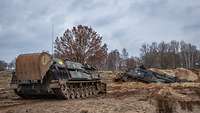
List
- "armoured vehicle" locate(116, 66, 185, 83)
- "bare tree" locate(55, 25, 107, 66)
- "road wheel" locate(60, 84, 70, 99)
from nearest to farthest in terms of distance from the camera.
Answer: "road wheel" locate(60, 84, 70, 99) < "armoured vehicle" locate(116, 66, 185, 83) < "bare tree" locate(55, 25, 107, 66)

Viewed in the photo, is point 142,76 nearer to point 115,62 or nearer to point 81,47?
point 81,47

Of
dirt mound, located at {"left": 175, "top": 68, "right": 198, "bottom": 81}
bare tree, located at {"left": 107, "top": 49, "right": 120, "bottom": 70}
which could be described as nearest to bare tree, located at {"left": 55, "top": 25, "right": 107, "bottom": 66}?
dirt mound, located at {"left": 175, "top": 68, "right": 198, "bottom": 81}

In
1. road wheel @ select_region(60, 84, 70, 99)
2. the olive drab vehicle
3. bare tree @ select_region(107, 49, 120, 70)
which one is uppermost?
bare tree @ select_region(107, 49, 120, 70)

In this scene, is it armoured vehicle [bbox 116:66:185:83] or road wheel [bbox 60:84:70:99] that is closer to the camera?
road wheel [bbox 60:84:70:99]

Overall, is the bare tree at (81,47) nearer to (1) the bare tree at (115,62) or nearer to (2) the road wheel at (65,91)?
(2) the road wheel at (65,91)

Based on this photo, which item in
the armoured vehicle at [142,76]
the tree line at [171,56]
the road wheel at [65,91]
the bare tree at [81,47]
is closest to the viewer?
the road wheel at [65,91]

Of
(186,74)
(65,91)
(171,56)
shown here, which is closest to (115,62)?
(171,56)

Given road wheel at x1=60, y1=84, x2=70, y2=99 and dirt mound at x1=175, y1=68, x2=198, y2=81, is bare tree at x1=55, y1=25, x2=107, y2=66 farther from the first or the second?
road wheel at x1=60, y1=84, x2=70, y2=99

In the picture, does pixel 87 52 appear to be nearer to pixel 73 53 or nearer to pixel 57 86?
pixel 73 53

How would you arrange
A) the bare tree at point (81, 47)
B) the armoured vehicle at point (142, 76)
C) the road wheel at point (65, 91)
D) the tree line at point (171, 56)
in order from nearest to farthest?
the road wheel at point (65, 91) → the armoured vehicle at point (142, 76) → the bare tree at point (81, 47) → the tree line at point (171, 56)

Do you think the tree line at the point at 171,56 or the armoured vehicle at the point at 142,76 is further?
the tree line at the point at 171,56

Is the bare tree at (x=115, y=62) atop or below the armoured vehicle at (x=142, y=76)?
atop

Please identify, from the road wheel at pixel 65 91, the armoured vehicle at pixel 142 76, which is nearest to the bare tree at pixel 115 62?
the armoured vehicle at pixel 142 76

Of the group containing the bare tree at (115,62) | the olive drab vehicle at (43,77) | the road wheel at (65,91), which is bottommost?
the road wheel at (65,91)
